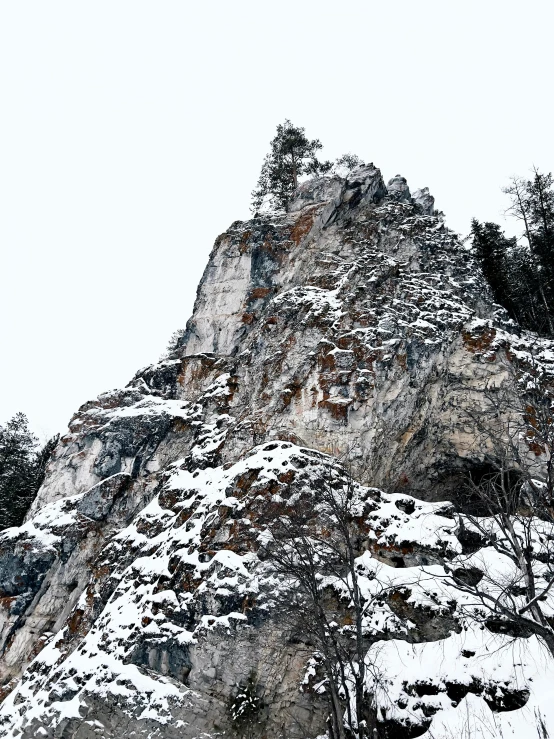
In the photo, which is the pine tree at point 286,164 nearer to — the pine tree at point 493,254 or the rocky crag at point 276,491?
the rocky crag at point 276,491

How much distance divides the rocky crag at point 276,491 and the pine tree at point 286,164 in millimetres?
5964

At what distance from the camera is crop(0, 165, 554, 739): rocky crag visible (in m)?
13.2

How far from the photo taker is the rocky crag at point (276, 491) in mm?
13188

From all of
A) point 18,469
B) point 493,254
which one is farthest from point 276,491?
point 493,254

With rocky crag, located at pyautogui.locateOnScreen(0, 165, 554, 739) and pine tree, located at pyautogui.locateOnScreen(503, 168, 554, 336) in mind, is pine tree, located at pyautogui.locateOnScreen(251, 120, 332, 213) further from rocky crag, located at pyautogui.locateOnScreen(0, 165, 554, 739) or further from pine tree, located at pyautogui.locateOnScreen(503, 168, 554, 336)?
pine tree, located at pyautogui.locateOnScreen(503, 168, 554, 336)

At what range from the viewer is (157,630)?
49.0 ft

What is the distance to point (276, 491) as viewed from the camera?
683 inches

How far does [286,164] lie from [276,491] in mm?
31966

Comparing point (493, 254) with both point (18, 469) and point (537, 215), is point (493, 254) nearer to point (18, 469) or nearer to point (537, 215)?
point (537, 215)

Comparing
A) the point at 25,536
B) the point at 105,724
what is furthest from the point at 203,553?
the point at 25,536

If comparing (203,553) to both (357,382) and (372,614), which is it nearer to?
(372,614)

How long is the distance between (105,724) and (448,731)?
9.02 m

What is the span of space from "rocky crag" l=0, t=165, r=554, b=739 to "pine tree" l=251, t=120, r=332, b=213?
5.96m

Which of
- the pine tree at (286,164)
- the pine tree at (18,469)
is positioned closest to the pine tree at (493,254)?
the pine tree at (286,164)
